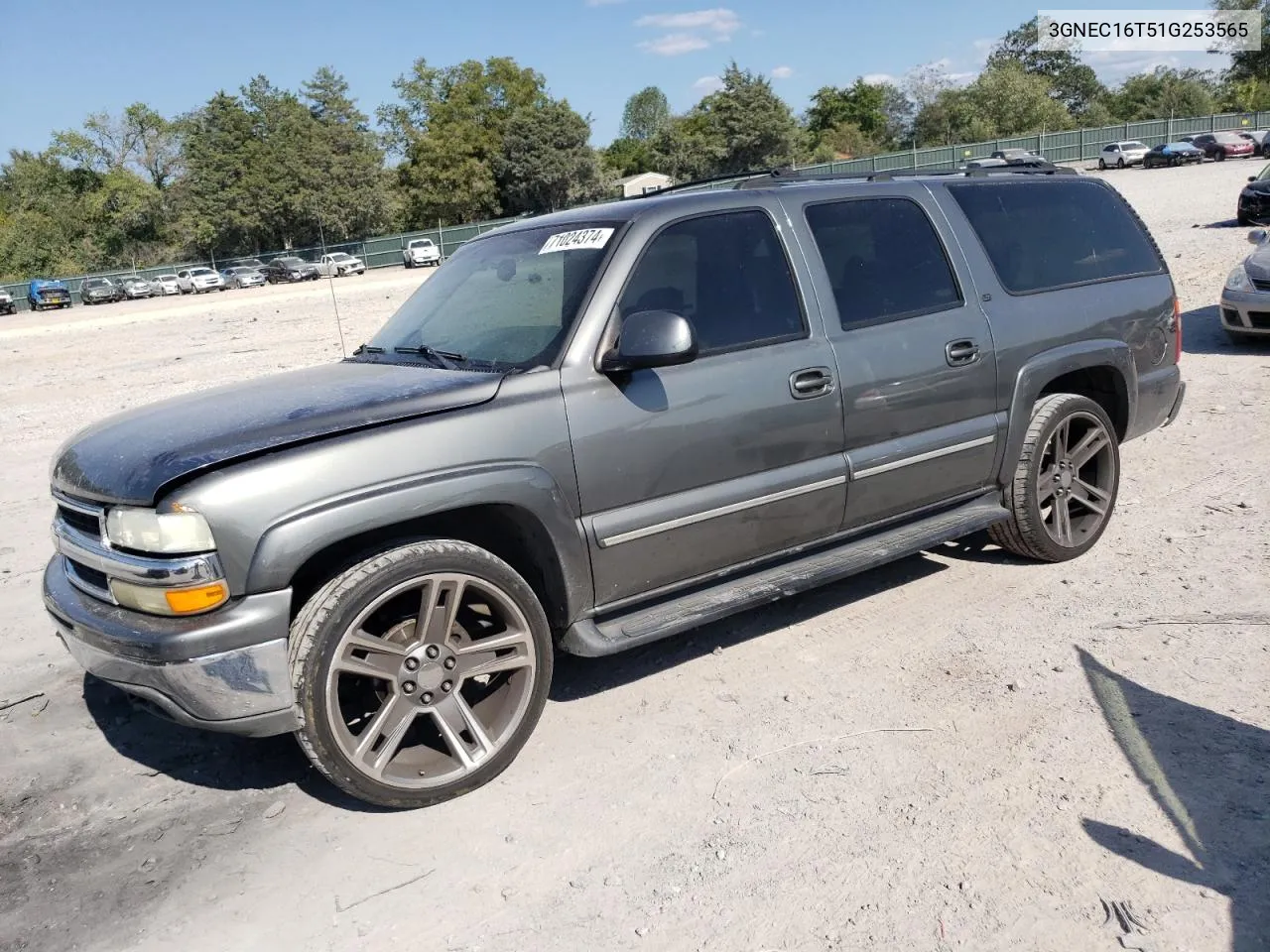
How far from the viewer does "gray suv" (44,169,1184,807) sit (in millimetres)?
3000

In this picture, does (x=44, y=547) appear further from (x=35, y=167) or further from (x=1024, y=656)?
(x=35, y=167)

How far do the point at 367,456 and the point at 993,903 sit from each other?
2186 mm

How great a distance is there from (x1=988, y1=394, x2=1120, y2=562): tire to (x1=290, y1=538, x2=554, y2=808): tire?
102 inches

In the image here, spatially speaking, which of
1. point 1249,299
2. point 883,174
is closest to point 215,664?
point 883,174

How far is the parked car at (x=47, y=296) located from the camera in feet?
164

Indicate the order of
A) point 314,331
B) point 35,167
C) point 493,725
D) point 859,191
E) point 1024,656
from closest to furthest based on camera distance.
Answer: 1. point 493,725
2. point 1024,656
3. point 859,191
4. point 314,331
5. point 35,167

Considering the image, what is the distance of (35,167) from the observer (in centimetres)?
Result: 8306

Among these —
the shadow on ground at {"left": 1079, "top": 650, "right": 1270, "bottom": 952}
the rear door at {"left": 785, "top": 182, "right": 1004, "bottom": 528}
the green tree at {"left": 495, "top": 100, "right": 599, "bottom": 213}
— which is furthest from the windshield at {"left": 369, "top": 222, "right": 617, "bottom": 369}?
the green tree at {"left": 495, "top": 100, "right": 599, "bottom": 213}

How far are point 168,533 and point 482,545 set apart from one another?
107 centimetres

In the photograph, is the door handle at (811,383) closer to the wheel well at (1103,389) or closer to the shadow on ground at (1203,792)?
the shadow on ground at (1203,792)

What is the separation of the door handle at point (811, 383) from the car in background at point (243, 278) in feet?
175

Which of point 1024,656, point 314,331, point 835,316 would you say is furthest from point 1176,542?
point 314,331

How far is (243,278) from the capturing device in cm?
5247

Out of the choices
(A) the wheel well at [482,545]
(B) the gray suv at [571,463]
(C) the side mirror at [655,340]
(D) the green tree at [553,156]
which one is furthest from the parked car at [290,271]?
(C) the side mirror at [655,340]
